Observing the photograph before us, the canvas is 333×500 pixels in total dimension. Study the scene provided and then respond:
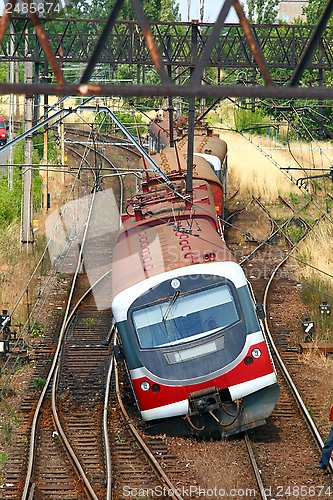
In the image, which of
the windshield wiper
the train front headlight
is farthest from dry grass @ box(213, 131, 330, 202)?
the train front headlight

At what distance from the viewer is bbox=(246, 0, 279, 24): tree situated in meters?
49.2

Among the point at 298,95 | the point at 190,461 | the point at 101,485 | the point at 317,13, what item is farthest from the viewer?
the point at 317,13

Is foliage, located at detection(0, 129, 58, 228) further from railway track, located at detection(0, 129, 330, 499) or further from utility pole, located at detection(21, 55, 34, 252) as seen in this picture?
railway track, located at detection(0, 129, 330, 499)

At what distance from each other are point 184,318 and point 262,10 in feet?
145

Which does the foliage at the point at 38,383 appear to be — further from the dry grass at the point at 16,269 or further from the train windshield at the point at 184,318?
the train windshield at the point at 184,318

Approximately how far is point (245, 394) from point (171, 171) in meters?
5.84

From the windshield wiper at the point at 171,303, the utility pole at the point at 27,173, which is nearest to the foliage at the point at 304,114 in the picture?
the utility pole at the point at 27,173

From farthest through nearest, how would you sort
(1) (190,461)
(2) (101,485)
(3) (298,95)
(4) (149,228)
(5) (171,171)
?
(5) (171,171), (4) (149,228), (1) (190,461), (2) (101,485), (3) (298,95)

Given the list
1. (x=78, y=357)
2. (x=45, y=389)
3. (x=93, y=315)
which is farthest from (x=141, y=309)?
(x=93, y=315)

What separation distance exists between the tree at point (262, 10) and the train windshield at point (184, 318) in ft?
137

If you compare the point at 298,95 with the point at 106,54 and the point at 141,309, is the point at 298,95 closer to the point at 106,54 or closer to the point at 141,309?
the point at 141,309

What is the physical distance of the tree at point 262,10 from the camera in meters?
49.2

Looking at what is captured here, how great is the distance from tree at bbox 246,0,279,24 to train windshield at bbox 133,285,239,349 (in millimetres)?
41756

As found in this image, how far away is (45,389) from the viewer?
1196 centimetres
